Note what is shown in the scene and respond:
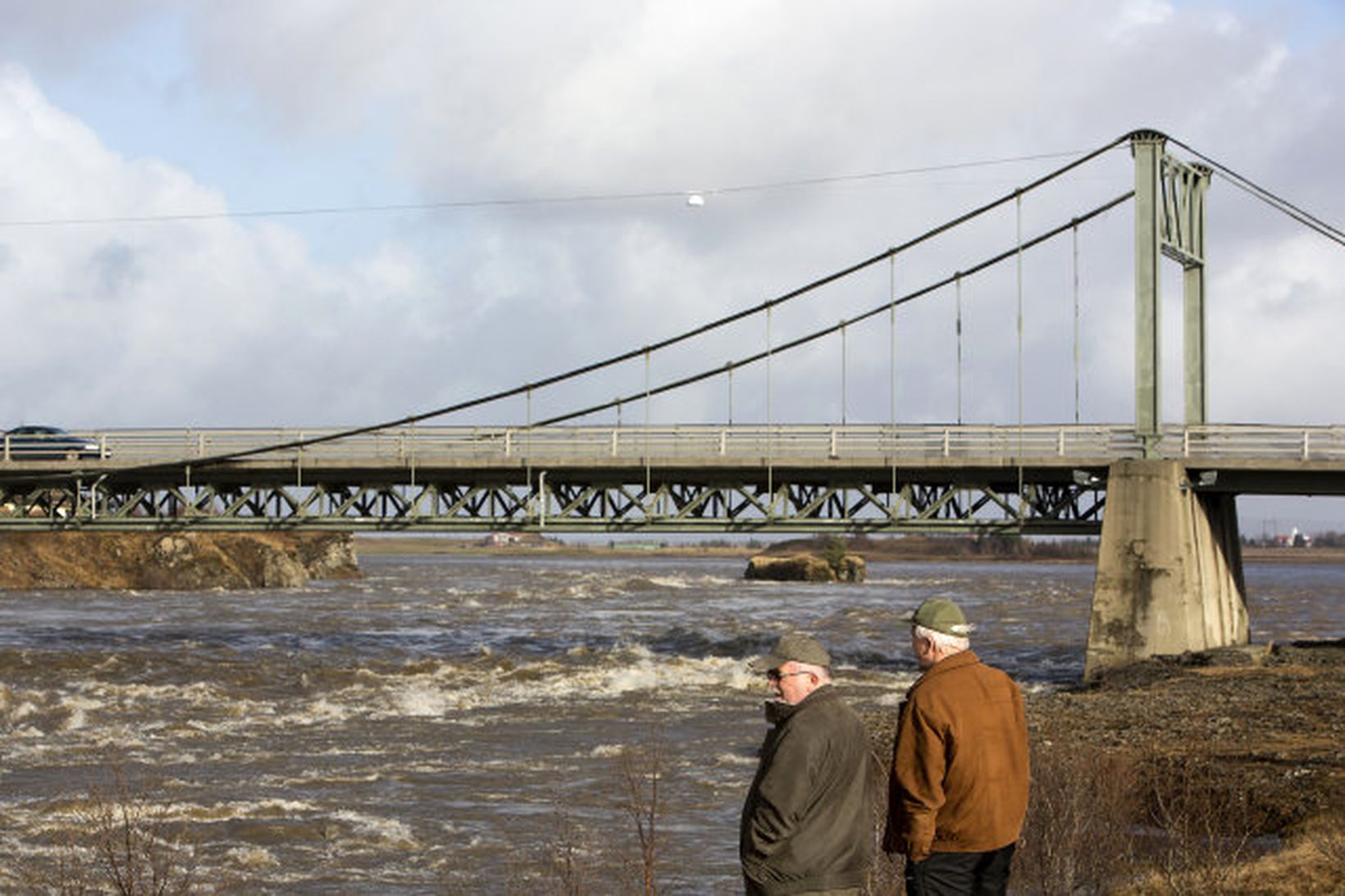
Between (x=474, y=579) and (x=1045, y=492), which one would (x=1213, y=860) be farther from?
(x=474, y=579)

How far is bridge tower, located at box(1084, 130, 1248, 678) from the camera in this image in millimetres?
35344

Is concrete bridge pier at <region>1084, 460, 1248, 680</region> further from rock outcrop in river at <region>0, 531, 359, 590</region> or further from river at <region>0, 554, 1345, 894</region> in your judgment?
rock outcrop in river at <region>0, 531, 359, 590</region>

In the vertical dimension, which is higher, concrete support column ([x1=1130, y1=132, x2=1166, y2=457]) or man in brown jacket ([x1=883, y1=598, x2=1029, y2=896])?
concrete support column ([x1=1130, y1=132, x2=1166, y2=457])

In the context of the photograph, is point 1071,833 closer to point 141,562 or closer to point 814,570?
point 141,562

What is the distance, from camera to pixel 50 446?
146ft

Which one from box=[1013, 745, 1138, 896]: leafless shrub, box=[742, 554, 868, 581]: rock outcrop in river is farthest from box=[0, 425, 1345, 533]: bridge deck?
box=[742, 554, 868, 581]: rock outcrop in river

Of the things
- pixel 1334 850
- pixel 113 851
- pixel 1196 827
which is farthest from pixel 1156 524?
pixel 113 851

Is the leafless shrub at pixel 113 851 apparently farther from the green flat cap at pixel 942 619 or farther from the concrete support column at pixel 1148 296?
the concrete support column at pixel 1148 296

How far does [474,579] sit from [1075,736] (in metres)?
101

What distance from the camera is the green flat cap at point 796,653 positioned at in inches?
298

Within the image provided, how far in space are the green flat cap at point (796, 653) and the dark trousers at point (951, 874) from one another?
112cm

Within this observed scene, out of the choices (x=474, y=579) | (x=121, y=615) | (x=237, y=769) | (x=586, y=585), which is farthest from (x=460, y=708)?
(x=474, y=579)

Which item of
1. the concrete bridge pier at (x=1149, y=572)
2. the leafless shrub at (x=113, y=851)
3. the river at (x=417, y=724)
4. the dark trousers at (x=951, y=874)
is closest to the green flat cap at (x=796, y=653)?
the dark trousers at (x=951, y=874)

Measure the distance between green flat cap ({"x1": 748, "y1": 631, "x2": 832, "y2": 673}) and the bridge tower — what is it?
28555 mm
